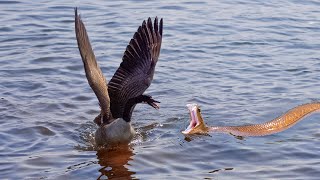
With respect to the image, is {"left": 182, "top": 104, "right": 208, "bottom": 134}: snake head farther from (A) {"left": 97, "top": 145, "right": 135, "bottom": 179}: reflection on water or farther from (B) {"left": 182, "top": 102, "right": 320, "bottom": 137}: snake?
(A) {"left": 97, "top": 145, "right": 135, "bottom": 179}: reflection on water

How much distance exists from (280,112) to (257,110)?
27 cm

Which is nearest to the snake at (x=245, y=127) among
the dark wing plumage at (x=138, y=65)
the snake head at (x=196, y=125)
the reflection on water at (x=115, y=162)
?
the snake head at (x=196, y=125)

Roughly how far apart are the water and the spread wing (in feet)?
1.75

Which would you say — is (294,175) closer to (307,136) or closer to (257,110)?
(307,136)

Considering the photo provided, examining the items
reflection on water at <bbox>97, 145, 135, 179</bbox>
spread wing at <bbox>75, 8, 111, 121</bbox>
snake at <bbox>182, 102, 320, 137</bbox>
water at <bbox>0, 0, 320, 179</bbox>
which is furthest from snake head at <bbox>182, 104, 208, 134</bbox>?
spread wing at <bbox>75, 8, 111, 121</bbox>

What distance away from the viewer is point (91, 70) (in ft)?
25.7

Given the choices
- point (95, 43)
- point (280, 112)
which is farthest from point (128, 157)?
point (95, 43)

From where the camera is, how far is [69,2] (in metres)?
15.1

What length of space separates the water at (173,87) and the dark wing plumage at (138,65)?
569 millimetres

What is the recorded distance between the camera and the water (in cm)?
741

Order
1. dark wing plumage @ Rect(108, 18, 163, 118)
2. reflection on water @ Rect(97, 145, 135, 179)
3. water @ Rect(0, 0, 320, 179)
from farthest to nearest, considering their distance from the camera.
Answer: dark wing plumage @ Rect(108, 18, 163, 118) → water @ Rect(0, 0, 320, 179) → reflection on water @ Rect(97, 145, 135, 179)

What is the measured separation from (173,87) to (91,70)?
94.3 inches

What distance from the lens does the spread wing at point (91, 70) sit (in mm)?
7727

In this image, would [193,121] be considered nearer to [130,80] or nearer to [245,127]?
[245,127]
